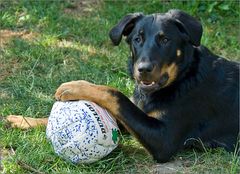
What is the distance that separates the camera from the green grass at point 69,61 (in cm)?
481

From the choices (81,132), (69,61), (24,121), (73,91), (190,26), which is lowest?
(69,61)

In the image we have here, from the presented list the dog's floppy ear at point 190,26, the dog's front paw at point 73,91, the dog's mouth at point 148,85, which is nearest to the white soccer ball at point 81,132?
the dog's front paw at point 73,91

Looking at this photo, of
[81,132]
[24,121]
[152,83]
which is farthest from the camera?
[24,121]

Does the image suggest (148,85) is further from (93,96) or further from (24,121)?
(24,121)

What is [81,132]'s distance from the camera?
4.54 meters

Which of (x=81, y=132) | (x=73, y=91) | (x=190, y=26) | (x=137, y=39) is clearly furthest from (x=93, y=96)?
(x=190, y=26)

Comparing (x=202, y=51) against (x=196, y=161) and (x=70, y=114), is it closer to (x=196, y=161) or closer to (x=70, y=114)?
(x=196, y=161)

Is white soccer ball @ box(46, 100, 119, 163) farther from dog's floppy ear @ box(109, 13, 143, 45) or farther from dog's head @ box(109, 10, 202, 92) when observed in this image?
dog's floppy ear @ box(109, 13, 143, 45)

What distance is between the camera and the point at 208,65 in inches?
200

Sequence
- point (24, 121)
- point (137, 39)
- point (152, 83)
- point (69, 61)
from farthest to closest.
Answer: point (69, 61), point (24, 121), point (137, 39), point (152, 83)

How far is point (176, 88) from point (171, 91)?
0.16ft

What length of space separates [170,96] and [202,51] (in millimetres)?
507

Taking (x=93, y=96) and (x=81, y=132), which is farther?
(x=93, y=96)

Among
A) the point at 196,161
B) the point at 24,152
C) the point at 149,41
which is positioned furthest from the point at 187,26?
the point at 24,152
